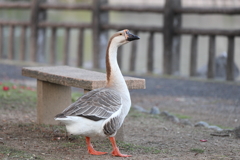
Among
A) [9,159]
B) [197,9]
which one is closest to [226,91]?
[197,9]

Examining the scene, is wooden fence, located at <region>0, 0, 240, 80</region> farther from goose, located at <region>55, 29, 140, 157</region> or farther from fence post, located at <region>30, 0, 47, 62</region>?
goose, located at <region>55, 29, 140, 157</region>

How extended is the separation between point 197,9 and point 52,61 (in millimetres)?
4607

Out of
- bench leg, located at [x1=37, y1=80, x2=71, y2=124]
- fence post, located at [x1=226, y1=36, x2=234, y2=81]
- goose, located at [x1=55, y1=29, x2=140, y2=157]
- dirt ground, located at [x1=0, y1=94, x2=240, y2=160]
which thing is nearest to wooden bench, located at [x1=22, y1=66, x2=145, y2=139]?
bench leg, located at [x1=37, y1=80, x2=71, y2=124]

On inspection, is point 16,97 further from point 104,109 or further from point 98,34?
point 98,34

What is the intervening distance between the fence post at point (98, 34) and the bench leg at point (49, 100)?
5.28 metres

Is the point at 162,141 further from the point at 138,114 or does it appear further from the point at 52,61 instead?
the point at 52,61

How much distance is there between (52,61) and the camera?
11.5m

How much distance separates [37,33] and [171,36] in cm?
434

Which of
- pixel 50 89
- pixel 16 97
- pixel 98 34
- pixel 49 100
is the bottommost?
pixel 16 97

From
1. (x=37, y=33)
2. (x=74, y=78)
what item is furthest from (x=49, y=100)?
(x=37, y=33)

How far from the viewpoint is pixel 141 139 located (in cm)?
471

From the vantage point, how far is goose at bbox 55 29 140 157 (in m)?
3.48

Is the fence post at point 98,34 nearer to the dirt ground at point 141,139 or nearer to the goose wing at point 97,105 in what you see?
the dirt ground at point 141,139

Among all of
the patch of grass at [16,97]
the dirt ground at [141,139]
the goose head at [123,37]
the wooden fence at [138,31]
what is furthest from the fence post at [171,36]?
the goose head at [123,37]
